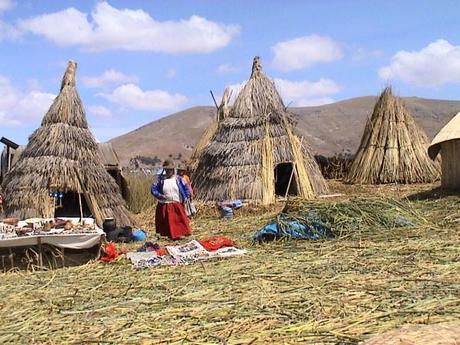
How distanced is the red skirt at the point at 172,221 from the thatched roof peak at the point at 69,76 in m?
3.05

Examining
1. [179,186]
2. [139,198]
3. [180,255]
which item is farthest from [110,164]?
[180,255]

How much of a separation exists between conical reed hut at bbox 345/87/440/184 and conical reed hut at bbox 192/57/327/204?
8.76 ft

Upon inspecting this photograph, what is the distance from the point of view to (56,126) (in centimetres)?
1019

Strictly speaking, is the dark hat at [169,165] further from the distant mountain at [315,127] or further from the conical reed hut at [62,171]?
the distant mountain at [315,127]

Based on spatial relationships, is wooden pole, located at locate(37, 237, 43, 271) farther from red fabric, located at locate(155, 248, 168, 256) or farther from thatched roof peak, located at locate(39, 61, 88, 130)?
thatched roof peak, located at locate(39, 61, 88, 130)

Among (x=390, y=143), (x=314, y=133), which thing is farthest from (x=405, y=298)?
(x=314, y=133)

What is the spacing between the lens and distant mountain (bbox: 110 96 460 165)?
54.0 metres

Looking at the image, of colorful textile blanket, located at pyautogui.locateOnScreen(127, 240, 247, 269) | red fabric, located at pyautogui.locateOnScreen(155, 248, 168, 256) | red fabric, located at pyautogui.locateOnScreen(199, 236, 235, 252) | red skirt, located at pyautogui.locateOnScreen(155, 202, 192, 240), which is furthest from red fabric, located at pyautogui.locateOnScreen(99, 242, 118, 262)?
red skirt, located at pyautogui.locateOnScreen(155, 202, 192, 240)

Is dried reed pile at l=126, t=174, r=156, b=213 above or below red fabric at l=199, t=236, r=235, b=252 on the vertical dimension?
above

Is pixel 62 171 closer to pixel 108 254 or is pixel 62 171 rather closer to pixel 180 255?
pixel 108 254

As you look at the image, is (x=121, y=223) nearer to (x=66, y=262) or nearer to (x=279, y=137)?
(x=66, y=262)

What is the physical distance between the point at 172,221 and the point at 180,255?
2.25m

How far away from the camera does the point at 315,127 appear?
→ 6328 centimetres

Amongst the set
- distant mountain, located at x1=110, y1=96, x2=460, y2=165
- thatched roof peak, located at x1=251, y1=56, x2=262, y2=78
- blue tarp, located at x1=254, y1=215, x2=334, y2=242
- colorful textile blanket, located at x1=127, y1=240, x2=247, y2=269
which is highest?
distant mountain, located at x1=110, y1=96, x2=460, y2=165
